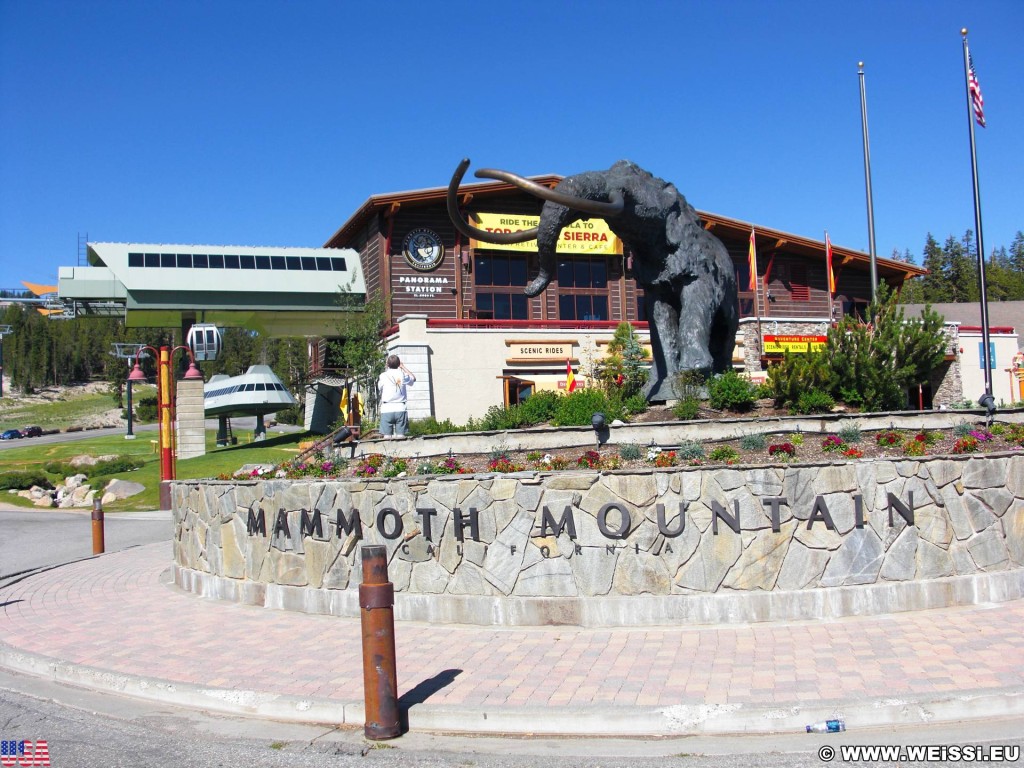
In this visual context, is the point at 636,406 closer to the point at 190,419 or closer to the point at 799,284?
the point at 799,284

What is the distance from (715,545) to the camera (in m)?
7.86

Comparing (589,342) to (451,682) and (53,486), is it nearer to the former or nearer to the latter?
(53,486)

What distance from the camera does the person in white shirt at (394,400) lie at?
1299 cm

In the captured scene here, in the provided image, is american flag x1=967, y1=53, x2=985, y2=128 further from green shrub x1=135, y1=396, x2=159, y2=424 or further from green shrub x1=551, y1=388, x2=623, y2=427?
green shrub x1=135, y1=396, x2=159, y2=424

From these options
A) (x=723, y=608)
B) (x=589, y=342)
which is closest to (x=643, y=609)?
(x=723, y=608)

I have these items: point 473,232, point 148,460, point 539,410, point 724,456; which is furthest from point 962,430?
point 148,460

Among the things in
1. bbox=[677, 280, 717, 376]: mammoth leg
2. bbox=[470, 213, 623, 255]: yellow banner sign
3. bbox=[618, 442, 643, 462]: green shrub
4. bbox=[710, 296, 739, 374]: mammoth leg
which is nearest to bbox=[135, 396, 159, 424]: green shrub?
bbox=[470, 213, 623, 255]: yellow banner sign

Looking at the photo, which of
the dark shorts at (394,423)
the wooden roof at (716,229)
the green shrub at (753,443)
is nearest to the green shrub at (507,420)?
the dark shorts at (394,423)

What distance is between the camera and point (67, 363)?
407ft

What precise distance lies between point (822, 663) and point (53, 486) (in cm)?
3037

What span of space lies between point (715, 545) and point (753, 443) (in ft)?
8.26

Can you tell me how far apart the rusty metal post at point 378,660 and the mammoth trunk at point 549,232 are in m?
7.12

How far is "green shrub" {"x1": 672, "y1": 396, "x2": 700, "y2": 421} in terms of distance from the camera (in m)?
12.0

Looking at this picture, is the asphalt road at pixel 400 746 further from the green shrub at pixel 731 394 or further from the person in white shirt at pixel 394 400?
the person in white shirt at pixel 394 400
